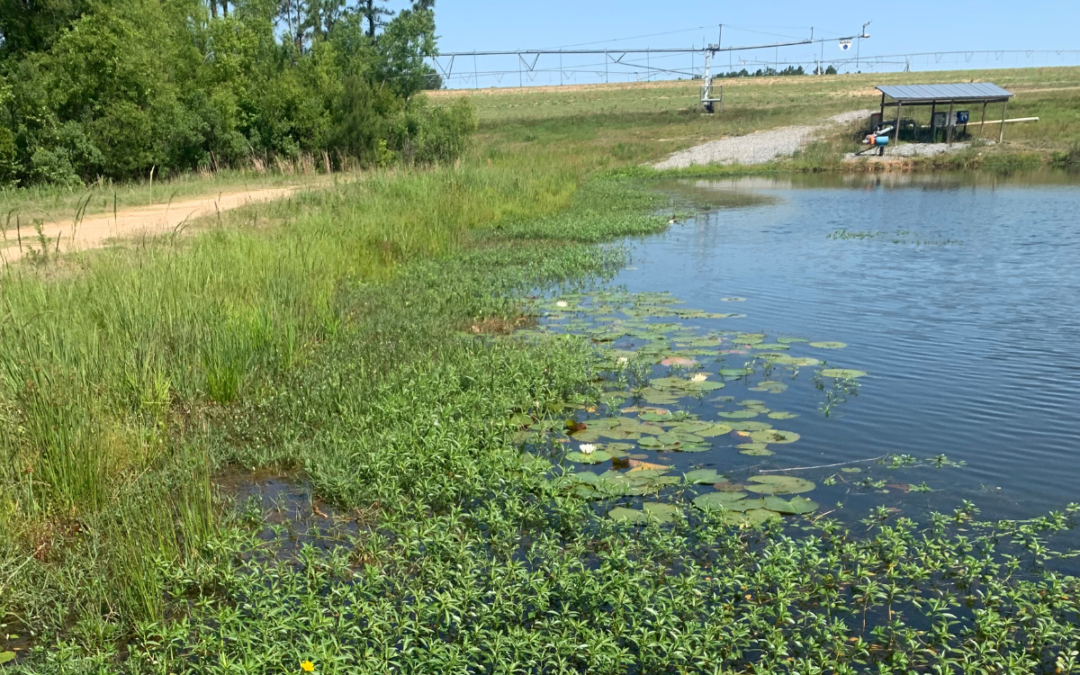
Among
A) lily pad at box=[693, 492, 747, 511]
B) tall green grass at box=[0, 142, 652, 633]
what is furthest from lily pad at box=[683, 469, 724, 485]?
tall green grass at box=[0, 142, 652, 633]

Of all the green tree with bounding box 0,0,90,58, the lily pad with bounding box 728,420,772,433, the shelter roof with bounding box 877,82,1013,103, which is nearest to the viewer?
the lily pad with bounding box 728,420,772,433

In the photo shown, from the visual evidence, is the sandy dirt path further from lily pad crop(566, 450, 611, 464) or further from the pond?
the pond

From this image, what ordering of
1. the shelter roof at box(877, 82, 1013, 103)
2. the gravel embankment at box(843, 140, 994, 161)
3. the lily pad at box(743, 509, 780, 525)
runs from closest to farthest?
the lily pad at box(743, 509, 780, 525) < the gravel embankment at box(843, 140, 994, 161) < the shelter roof at box(877, 82, 1013, 103)

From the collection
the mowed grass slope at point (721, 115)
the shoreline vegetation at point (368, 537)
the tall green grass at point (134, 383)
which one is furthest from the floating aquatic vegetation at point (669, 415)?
the mowed grass slope at point (721, 115)

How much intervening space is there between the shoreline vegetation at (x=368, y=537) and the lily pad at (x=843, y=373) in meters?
2.02

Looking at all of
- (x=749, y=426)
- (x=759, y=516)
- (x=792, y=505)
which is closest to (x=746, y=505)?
(x=759, y=516)

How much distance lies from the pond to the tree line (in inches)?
500

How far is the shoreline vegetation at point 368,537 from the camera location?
327cm

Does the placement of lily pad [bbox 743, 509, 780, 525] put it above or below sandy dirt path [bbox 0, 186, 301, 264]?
below

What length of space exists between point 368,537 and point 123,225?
1100cm

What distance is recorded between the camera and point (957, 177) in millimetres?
28672

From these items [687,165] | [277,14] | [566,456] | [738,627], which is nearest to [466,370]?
[566,456]

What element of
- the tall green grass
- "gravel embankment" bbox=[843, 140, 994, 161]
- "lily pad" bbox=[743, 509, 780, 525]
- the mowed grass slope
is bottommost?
"lily pad" bbox=[743, 509, 780, 525]

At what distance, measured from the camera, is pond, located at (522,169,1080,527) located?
5.09 m
